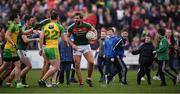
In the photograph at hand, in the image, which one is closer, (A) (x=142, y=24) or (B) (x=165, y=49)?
(B) (x=165, y=49)

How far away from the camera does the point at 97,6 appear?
1499 inches

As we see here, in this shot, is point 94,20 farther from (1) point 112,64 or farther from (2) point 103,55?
(1) point 112,64

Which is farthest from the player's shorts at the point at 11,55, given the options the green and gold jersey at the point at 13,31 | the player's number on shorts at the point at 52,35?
the player's number on shorts at the point at 52,35

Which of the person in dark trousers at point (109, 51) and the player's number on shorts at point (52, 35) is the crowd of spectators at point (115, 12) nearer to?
the person in dark trousers at point (109, 51)

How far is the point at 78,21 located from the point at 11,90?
3.39 meters

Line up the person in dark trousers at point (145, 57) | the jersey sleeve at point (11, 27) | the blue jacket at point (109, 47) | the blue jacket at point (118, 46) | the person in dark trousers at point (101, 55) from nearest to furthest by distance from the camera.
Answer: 1. the jersey sleeve at point (11, 27)
2. the person in dark trousers at point (145, 57)
3. the blue jacket at point (118, 46)
4. the blue jacket at point (109, 47)
5. the person in dark trousers at point (101, 55)

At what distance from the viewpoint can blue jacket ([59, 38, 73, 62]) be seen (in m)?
23.8

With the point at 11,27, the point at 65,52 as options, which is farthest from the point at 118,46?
the point at 11,27

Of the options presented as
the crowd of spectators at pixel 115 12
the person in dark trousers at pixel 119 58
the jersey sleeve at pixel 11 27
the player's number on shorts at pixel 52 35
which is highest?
the crowd of spectators at pixel 115 12

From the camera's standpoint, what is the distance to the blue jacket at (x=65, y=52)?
23.8m

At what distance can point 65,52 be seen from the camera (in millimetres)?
24047

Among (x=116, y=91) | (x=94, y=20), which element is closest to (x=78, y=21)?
(x=116, y=91)

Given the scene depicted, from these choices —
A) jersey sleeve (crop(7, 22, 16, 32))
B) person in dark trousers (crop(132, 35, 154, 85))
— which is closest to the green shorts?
jersey sleeve (crop(7, 22, 16, 32))

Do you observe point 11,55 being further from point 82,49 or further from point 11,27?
point 82,49
